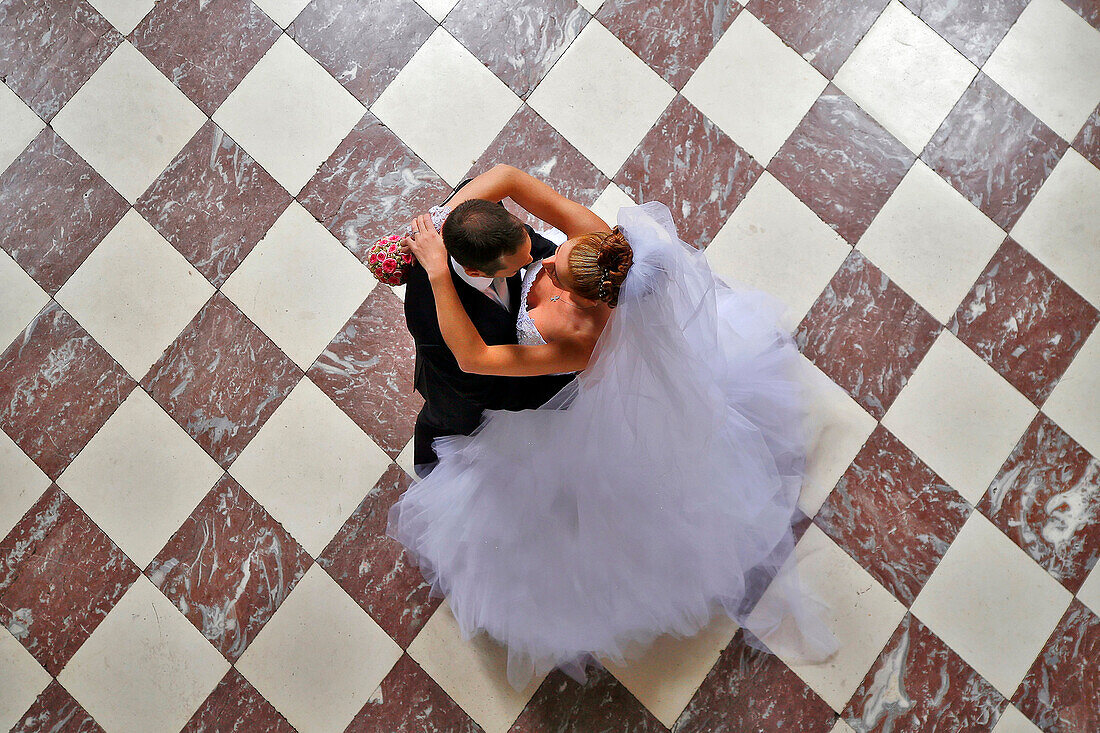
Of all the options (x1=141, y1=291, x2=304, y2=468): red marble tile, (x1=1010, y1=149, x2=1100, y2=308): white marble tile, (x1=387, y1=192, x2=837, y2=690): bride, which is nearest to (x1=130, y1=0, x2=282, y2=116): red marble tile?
(x1=141, y1=291, x2=304, y2=468): red marble tile

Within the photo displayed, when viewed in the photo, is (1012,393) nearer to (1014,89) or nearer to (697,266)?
(1014,89)

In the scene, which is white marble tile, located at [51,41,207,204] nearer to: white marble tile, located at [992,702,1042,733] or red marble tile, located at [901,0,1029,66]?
red marble tile, located at [901,0,1029,66]

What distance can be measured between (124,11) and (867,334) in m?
2.97

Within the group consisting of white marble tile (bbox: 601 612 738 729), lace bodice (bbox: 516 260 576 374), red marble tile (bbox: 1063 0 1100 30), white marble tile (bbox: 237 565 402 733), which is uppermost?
red marble tile (bbox: 1063 0 1100 30)

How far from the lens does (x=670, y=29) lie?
2.93 m

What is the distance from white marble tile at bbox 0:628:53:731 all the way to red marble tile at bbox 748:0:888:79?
134 inches

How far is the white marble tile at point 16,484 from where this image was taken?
2.74 m

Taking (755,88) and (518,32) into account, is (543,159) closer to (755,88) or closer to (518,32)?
(518,32)

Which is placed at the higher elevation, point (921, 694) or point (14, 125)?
point (921, 694)

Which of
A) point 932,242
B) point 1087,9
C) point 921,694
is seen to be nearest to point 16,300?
point 932,242

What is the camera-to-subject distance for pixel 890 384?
2.76m

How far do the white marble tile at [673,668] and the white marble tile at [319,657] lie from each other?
0.79 metres

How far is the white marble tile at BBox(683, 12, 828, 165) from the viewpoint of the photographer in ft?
9.46

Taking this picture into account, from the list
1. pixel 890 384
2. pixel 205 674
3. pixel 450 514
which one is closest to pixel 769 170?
pixel 890 384
